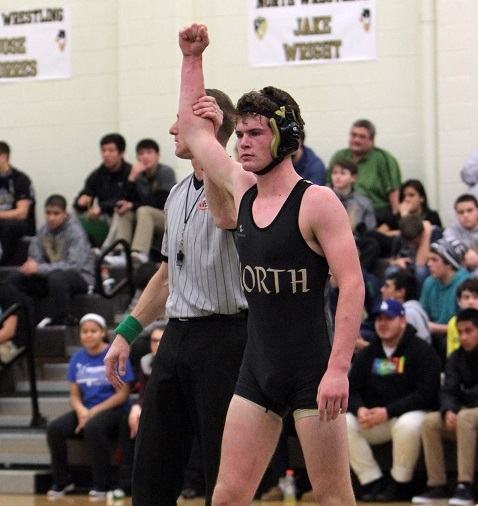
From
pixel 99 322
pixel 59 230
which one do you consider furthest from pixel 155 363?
pixel 59 230

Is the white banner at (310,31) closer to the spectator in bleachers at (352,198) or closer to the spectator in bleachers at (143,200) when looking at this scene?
the spectator in bleachers at (143,200)

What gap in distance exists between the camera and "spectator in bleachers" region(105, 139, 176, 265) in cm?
1178

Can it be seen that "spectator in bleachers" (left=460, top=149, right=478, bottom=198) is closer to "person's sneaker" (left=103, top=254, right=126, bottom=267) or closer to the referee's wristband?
"person's sneaker" (left=103, top=254, right=126, bottom=267)

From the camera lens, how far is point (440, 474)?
8.79 m

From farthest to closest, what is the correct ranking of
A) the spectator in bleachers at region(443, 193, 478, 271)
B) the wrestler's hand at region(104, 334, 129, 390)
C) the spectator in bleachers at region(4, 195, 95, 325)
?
the spectator in bleachers at region(4, 195, 95, 325) < the spectator in bleachers at region(443, 193, 478, 271) < the wrestler's hand at region(104, 334, 129, 390)

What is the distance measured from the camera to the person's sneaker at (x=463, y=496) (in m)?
8.50

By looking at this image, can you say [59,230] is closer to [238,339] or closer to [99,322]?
[99,322]

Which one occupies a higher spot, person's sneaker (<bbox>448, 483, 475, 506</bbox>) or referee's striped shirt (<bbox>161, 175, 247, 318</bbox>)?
referee's striped shirt (<bbox>161, 175, 247, 318</bbox>)

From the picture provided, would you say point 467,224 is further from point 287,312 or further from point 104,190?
point 287,312

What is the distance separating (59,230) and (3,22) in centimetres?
320

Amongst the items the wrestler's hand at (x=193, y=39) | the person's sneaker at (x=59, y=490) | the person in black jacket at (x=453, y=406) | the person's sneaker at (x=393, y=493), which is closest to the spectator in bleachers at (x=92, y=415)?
the person's sneaker at (x=59, y=490)

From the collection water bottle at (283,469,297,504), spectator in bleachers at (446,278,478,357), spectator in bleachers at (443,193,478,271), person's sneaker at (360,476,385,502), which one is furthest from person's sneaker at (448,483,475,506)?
spectator in bleachers at (443,193,478,271)

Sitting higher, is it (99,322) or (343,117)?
(343,117)

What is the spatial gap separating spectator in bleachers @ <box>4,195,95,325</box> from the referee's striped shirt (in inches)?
245
